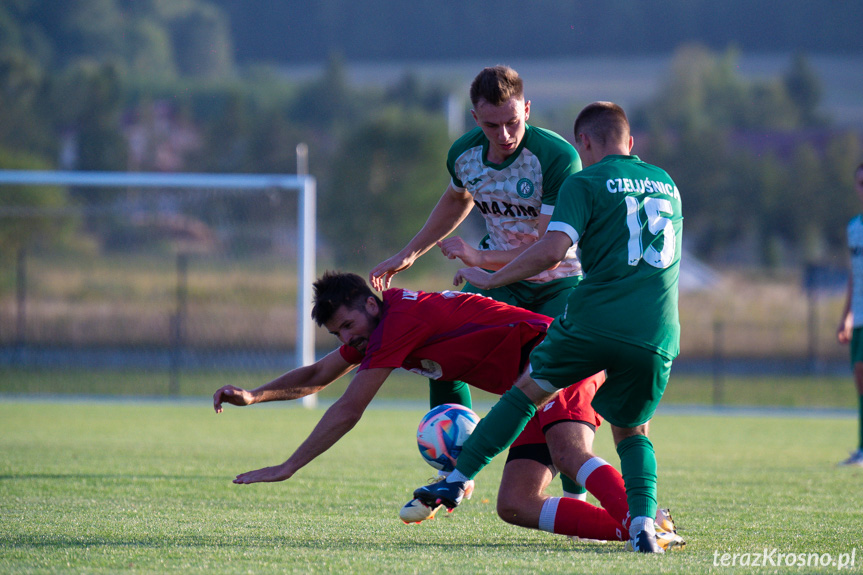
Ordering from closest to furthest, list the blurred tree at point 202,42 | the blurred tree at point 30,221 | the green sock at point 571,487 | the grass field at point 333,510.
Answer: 1. the grass field at point 333,510
2. the green sock at point 571,487
3. the blurred tree at point 30,221
4. the blurred tree at point 202,42

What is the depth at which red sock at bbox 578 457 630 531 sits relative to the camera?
13.4 feet

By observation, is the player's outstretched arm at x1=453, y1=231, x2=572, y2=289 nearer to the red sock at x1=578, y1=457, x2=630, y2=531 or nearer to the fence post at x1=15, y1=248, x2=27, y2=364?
the red sock at x1=578, y1=457, x2=630, y2=531

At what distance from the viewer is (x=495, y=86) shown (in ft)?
14.4

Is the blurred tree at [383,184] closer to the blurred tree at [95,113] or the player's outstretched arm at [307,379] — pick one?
the blurred tree at [95,113]

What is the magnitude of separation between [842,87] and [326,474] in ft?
225

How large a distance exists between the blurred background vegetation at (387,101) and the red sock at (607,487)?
27.7 m

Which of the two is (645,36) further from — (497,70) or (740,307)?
(497,70)

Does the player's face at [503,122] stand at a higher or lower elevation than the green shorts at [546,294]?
higher

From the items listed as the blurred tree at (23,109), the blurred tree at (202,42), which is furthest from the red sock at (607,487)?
the blurred tree at (202,42)

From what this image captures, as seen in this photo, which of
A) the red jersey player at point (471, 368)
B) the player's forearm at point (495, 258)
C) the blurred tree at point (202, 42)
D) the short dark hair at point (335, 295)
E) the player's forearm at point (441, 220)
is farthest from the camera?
the blurred tree at point (202, 42)

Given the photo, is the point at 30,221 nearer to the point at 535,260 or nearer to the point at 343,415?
the point at 343,415

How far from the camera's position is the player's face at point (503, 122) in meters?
4.46

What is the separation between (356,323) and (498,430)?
785 mm

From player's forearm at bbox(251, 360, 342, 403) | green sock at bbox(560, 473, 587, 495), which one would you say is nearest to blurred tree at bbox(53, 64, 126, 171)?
player's forearm at bbox(251, 360, 342, 403)
